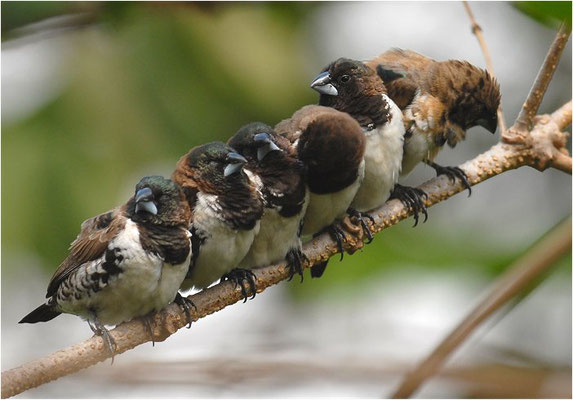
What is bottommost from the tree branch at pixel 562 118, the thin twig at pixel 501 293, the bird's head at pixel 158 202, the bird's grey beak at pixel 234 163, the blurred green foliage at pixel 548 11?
the tree branch at pixel 562 118

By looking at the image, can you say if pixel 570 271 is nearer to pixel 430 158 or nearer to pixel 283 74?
pixel 430 158

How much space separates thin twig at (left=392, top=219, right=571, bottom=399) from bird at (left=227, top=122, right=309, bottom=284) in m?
1.94

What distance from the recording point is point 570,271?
1.79 meters

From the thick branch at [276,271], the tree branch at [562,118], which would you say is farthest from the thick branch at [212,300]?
the tree branch at [562,118]

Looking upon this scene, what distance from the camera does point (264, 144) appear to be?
10.6 ft

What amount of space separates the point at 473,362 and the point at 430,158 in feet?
8.38

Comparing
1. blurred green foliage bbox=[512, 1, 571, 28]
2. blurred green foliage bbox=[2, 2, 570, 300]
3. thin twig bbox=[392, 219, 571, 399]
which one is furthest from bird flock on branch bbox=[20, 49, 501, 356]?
blurred green foliage bbox=[512, 1, 571, 28]

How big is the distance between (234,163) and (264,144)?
0.44 ft

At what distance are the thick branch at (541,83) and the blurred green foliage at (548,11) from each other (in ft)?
7.45

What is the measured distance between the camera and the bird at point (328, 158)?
3.37 meters

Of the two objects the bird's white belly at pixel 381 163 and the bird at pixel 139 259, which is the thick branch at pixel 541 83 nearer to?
the bird's white belly at pixel 381 163

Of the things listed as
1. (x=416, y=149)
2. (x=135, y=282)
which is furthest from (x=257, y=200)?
(x=416, y=149)

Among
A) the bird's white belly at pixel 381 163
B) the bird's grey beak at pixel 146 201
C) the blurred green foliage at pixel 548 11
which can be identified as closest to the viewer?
the blurred green foliage at pixel 548 11

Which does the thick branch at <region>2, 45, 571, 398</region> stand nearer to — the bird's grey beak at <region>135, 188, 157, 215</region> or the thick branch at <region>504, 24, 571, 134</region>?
the thick branch at <region>504, 24, 571, 134</region>
